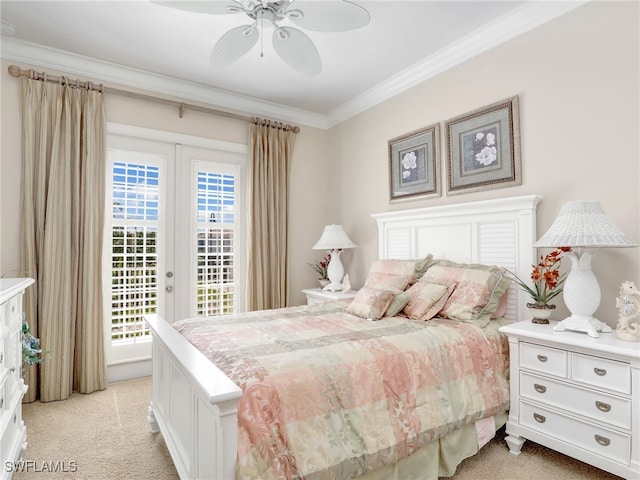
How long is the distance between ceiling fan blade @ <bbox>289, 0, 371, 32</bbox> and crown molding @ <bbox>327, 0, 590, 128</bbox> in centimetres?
141

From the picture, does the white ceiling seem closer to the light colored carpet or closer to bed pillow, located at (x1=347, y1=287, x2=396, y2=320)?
bed pillow, located at (x1=347, y1=287, x2=396, y2=320)

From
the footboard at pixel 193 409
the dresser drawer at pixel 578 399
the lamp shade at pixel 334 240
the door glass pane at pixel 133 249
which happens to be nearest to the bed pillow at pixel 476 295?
the dresser drawer at pixel 578 399

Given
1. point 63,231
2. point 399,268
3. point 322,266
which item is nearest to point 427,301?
point 399,268

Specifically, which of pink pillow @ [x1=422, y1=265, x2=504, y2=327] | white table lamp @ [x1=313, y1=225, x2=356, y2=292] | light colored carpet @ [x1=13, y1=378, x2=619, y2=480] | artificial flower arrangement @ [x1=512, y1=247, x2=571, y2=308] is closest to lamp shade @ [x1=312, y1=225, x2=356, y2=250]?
white table lamp @ [x1=313, y1=225, x2=356, y2=292]

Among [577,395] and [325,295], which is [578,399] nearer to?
[577,395]

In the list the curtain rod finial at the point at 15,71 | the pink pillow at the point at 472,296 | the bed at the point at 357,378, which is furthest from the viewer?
the curtain rod finial at the point at 15,71

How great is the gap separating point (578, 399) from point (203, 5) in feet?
9.12

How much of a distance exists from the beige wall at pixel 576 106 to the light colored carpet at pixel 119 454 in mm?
929

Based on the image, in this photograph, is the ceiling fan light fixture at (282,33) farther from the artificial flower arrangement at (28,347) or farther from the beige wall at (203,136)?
the artificial flower arrangement at (28,347)

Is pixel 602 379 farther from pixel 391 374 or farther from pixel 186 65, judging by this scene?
pixel 186 65

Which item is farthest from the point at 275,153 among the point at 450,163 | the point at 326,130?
the point at 450,163

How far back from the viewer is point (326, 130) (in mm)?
4672

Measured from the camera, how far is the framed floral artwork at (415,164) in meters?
3.29

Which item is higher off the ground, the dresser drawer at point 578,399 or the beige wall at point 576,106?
the beige wall at point 576,106
